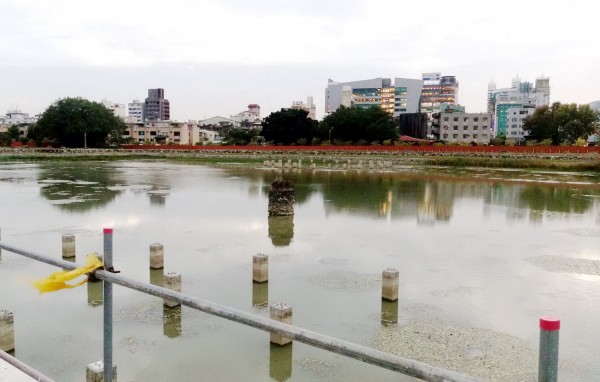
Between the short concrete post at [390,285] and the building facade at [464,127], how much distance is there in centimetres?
11083

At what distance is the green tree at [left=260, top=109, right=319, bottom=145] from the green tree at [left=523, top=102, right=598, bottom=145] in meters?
42.5

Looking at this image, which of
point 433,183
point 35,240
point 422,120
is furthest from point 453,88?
point 35,240

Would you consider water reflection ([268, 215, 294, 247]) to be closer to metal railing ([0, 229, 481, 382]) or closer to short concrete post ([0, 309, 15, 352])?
short concrete post ([0, 309, 15, 352])

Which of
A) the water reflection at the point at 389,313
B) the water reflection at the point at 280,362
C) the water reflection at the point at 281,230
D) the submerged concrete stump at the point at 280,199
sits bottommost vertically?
the water reflection at the point at 280,362

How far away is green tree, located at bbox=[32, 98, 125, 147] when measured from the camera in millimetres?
85750

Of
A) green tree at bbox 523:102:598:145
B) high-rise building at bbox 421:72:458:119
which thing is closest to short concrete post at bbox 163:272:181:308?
green tree at bbox 523:102:598:145

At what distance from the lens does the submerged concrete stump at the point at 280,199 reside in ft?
66.8

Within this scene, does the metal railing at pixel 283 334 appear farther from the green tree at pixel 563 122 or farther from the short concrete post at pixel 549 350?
the green tree at pixel 563 122

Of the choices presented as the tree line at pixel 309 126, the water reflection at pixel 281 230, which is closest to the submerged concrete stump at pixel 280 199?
the water reflection at pixel 281 230

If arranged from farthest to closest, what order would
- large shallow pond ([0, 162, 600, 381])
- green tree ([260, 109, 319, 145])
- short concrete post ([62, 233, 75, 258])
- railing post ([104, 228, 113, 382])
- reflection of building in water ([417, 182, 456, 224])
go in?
green tree ([260, 109, 319, 145]) < reflection of building in water ([417, 182, 456, 224]) < short concrete post ([62, 233, 75, 258]) < large shallow pond ([0, 162, 600, 381]) < railing post ([104, 228, 113, 382])

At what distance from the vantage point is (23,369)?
3793 mm

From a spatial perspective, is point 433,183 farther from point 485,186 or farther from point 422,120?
point 422,120

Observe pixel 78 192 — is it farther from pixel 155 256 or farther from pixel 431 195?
pixel 431 195

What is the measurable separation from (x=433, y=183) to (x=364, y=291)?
93.9ft
